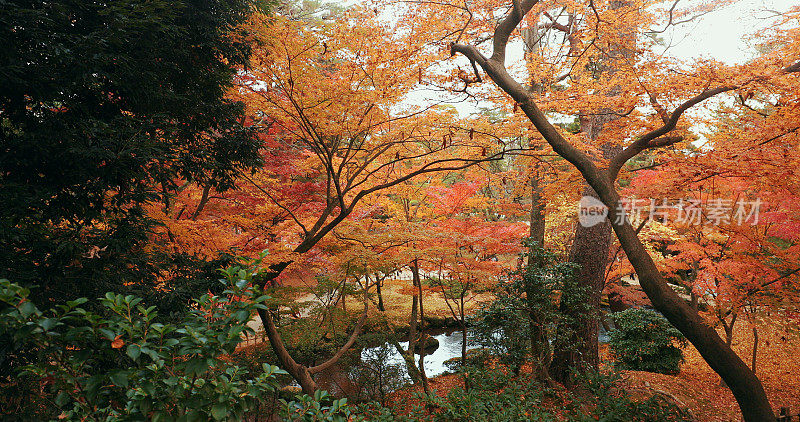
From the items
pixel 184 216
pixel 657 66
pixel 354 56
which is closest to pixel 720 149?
pixel 657 66

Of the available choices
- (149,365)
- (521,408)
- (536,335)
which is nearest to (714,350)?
(521,408)

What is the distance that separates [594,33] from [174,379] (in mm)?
5987

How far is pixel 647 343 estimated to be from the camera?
26.3ft

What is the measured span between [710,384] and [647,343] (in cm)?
124

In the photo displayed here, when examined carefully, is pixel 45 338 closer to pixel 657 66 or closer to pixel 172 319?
pixel 172 319

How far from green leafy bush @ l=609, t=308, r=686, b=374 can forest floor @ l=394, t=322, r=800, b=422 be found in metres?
0.36

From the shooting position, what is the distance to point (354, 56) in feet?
15.4

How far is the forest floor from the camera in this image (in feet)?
19.5

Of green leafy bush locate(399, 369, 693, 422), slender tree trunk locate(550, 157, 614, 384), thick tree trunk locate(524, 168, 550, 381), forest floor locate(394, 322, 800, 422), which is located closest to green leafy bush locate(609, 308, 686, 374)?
forest floor locate(394, 322, 800, 422)

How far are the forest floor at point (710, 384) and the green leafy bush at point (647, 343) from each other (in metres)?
0.36

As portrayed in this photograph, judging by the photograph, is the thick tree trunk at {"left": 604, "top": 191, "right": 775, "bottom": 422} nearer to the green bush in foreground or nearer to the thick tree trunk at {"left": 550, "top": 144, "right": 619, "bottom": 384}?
the thick tree trunk at {"left": 550, "top": 144, "right": 619, "bottom": 384}

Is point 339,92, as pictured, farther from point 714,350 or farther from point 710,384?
point 710,384

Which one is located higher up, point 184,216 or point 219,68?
point 219,68

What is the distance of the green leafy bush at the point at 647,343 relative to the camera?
26.1 feet
